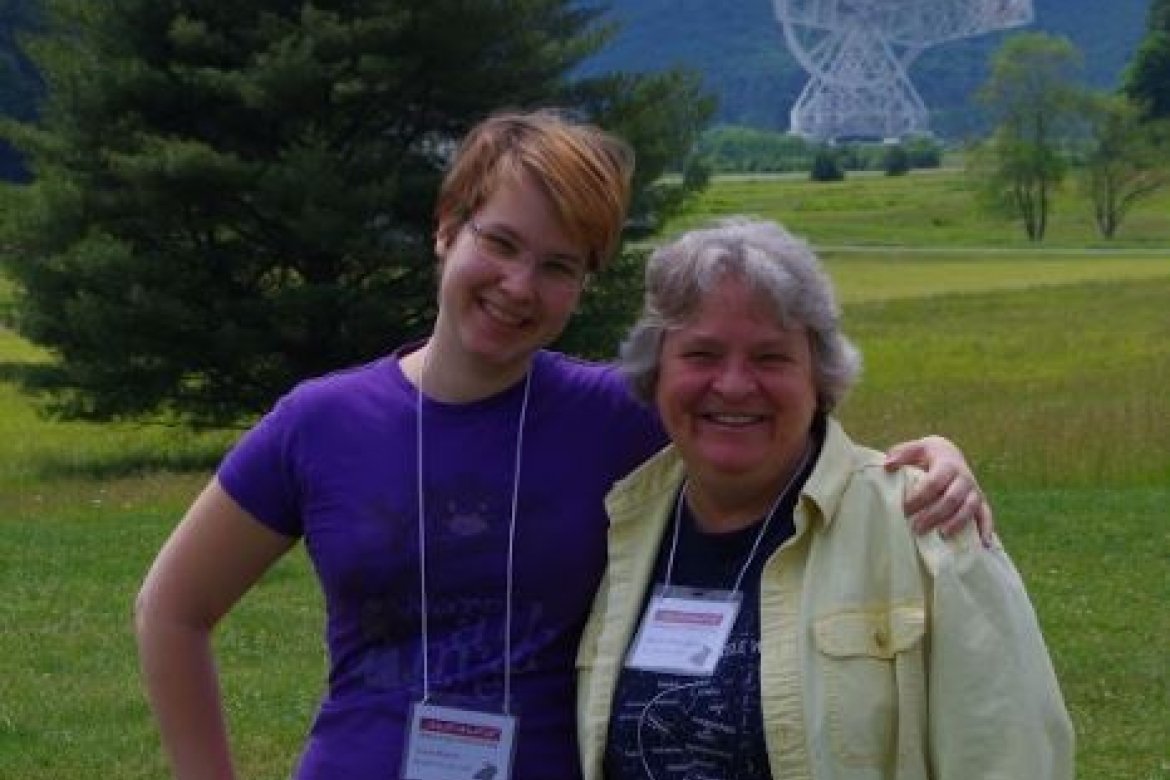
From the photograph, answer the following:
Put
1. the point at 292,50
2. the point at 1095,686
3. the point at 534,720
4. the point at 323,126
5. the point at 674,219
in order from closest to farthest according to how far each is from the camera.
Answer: the point at 534,720 → the point at 1095,686 → the point at 292,50 → the point at 323,126 → the point at 674,219

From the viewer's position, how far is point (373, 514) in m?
3.24

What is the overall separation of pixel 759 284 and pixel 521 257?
0.36 m

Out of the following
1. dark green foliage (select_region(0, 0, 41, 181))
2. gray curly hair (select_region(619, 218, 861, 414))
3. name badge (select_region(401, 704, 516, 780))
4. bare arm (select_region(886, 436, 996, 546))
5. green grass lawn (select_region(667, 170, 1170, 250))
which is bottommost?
green grass lawn (select_region(667, 170, 1170, 250))

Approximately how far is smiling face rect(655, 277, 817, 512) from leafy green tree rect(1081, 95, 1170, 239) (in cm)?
6243

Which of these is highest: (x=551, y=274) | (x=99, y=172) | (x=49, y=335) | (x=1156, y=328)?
(x=551, y=274)

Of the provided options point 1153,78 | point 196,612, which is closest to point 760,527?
point 196,612

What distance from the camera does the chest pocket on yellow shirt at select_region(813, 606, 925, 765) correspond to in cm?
289

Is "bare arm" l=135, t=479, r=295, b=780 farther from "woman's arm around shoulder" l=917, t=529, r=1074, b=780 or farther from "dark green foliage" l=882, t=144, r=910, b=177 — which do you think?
"dark green foliage" l=882, t=144, r=910, b=177

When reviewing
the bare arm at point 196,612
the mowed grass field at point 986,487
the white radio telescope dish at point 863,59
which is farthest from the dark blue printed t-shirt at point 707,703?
the white radio telescope dish at point 863,59

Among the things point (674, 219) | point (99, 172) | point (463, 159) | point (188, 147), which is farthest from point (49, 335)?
point (463, 159)

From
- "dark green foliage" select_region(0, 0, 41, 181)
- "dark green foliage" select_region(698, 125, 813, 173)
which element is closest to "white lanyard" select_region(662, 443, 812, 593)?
"dark green foliage" select_region(0, 0, 41, 181)

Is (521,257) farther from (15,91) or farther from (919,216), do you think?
(15,91)

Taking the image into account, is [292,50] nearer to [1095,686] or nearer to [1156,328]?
[1095,686]

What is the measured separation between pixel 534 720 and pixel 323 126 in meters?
17.6
